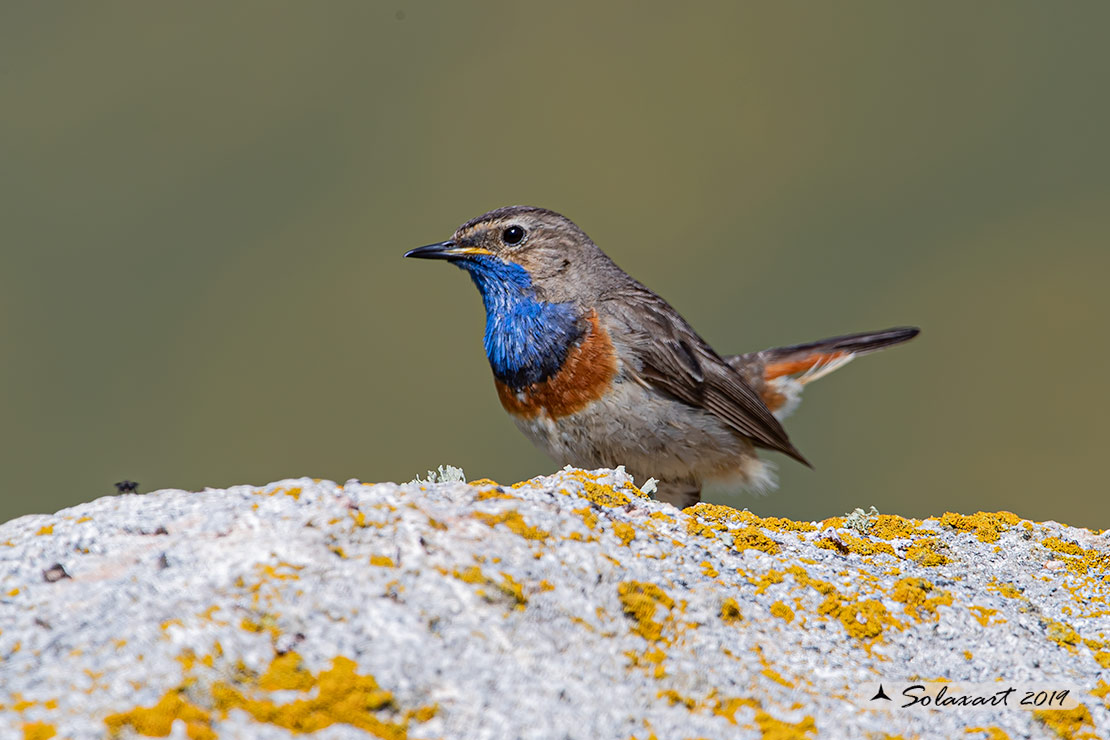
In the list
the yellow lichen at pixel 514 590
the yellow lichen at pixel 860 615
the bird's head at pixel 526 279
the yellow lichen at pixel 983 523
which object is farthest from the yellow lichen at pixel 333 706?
the bird's head at pixel 526 279

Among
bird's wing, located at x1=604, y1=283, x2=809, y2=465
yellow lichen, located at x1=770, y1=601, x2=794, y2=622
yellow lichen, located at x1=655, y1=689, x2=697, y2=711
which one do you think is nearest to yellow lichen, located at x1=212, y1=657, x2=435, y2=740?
yellow lichen, located at x1=655, y1=689, x2=697, y2=711

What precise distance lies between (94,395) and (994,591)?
65.0ft

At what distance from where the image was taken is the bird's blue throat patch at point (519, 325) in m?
6.36

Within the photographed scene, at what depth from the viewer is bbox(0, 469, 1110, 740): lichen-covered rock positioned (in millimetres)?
2633

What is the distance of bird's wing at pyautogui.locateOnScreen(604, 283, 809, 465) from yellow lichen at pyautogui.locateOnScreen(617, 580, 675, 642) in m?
3.22

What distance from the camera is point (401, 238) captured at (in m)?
25.7

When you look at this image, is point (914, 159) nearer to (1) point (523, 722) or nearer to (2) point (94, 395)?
(2) point (94, 395)

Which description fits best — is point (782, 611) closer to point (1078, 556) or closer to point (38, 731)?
point (1078, 556)

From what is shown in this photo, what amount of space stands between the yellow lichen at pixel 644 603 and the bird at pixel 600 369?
9.61 feet

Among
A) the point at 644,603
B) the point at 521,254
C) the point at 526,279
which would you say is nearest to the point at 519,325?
the point at 526,279

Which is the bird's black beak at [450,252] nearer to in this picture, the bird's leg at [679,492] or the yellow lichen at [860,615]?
the bird's leg at [679,492]

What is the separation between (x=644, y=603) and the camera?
→ 3.21 m

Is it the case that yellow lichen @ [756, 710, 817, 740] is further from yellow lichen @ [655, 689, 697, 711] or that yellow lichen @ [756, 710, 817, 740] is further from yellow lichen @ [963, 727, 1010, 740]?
yellow lichen @ [963, 727, 1010, 740]

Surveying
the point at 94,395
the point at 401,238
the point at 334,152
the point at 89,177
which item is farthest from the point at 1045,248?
the point at 89,177
